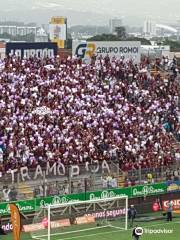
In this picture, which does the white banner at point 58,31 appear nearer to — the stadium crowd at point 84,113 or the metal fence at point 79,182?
the stadium crowd at point 84,113

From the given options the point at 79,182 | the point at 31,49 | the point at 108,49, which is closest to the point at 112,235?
the point at 79,182

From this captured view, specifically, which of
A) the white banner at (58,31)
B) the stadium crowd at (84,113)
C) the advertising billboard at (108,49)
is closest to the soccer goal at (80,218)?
the stadium crowd at (84,113)

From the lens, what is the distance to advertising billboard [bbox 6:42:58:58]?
44.0 metres

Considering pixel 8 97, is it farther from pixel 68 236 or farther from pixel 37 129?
pixel 68 236

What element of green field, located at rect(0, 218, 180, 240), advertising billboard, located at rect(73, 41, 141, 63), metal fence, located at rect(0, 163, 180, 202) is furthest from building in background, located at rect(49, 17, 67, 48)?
green field, located at rect(0, 218, 180, 240)

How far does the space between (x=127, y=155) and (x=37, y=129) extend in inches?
199

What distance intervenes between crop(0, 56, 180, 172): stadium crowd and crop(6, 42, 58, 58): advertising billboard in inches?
68.8

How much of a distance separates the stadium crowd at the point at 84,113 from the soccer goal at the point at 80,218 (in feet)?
10.5

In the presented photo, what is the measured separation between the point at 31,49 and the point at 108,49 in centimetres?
605

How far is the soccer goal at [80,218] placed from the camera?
3008 cm

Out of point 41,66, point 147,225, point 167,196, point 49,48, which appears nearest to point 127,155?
point 167,196

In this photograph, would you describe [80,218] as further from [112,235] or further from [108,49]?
[108,49]

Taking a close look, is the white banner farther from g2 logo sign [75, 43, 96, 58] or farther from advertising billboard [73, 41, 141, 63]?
g2 logo sign [75, 43, 96, 58]

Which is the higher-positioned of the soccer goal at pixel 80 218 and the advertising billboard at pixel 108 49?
the advertising billboard at pixel 108 49
